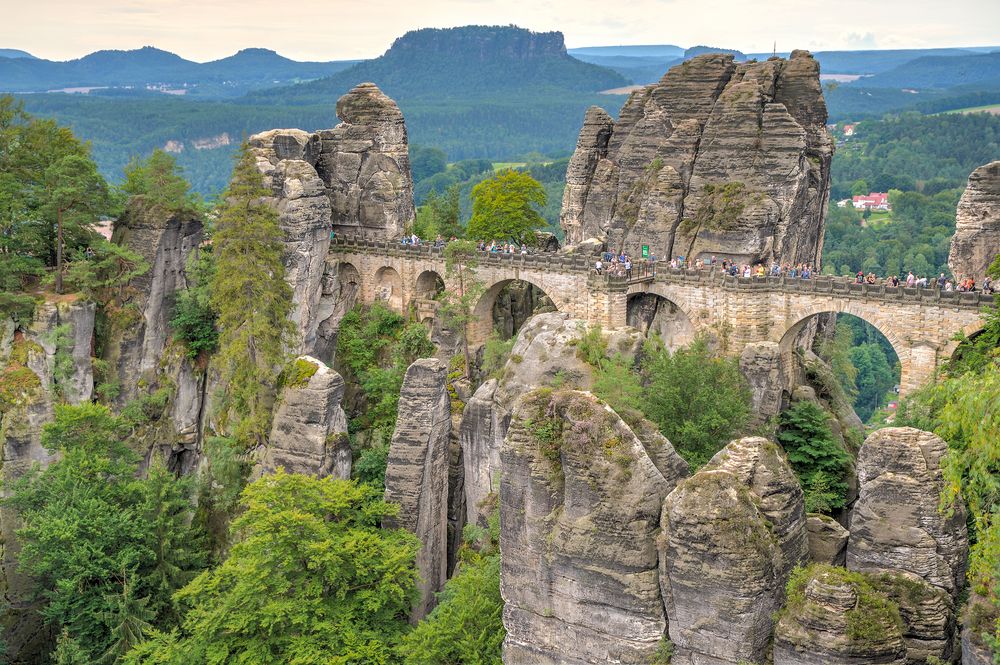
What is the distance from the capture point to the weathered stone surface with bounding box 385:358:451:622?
37.3 meters

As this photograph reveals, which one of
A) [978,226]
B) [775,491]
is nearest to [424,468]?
[775,491]

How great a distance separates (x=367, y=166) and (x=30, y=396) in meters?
19.6

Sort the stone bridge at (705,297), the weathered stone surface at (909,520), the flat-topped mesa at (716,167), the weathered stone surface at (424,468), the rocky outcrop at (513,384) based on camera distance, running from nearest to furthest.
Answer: the weathered stone surface at (909,520), the rocky outcrop at (513,384), the weathered stone surface at (424,468), the stone bridge at (705,297), the flat-topped mesa at (716,167)

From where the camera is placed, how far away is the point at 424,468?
37750 mm

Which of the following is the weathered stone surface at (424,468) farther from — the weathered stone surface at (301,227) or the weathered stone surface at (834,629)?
the weathered stone surface at (834,629)

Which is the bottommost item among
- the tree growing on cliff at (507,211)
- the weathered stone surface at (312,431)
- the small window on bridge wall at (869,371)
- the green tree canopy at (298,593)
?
the small window on bridge wall at (869,371)

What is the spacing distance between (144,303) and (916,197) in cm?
10609

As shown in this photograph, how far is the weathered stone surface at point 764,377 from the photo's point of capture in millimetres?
37688

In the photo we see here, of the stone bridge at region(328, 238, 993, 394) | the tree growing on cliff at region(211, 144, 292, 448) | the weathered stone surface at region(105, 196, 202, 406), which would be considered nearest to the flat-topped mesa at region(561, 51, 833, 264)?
the stone bridge at region(328, 238, 993, 394)

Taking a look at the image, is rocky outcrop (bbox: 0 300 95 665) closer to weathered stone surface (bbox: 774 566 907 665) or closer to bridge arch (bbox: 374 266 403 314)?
bridge arch (bbox: 374 266 403 314)

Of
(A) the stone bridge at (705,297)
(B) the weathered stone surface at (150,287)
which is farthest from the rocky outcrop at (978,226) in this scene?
(B) the weathered stone surface at (150,287)

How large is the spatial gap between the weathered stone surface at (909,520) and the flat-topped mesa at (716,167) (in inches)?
952

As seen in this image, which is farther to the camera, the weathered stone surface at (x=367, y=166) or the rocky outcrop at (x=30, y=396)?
the weathered stone surface at (x=367, y=166)

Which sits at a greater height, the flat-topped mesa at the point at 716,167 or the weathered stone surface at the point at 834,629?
the flat-topped mesa at the point at 716,167
